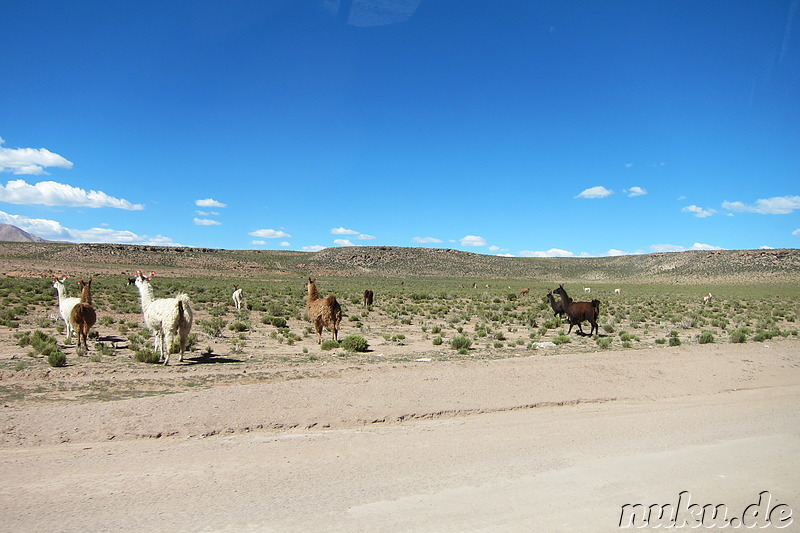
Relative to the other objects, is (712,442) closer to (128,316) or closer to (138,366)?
(138,366)

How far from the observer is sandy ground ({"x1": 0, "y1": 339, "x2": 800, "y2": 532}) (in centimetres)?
500

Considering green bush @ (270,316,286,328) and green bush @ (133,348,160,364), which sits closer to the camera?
green bush @ (133,348,160,364)

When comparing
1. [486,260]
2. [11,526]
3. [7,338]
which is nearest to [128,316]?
[7,338]

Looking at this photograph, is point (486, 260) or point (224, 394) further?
point (486, 260)

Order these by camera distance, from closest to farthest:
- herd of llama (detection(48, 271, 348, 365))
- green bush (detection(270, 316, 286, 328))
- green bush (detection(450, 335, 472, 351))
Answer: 1. herd of llama (detection(48, 271, 348, 365))
2. green bush (detection(450, 335, 472, 351))
3. green bush (detection(270, 316, 286, 328))

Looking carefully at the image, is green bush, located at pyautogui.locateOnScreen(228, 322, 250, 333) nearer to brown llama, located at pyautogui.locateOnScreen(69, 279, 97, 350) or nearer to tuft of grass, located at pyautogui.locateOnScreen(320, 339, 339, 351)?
tuft of grass, located at pyautogui.locateOnScreen(320, 339, 339, 351)

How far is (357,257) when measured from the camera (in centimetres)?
12794

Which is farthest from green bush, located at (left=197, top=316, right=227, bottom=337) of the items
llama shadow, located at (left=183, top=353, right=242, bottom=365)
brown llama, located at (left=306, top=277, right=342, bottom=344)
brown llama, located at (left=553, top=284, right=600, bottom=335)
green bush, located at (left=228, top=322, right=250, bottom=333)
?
brown llama, located at (left=553, top=284, right=600, bottom=335)

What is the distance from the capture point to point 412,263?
12506cm

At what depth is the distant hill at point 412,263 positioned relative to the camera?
91.8 m

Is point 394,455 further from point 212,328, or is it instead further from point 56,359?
point 212,328

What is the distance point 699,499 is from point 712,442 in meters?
2.31
